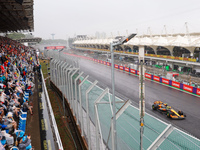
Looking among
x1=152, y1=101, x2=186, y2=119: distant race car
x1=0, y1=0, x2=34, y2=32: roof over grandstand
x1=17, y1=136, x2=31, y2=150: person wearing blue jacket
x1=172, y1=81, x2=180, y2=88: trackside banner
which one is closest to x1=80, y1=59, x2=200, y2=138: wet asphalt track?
x1=152, y1=101, x2=186, y2=119: distant race car

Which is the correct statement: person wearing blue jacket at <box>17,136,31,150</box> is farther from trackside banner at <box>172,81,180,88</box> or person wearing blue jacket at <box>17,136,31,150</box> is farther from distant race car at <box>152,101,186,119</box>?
trackside banner at <box>172,81,180,88</box>

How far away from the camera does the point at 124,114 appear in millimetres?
4660

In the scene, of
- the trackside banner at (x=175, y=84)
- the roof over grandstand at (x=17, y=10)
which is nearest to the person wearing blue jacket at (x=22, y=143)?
the roof over grandstand at (x=17, y=10)

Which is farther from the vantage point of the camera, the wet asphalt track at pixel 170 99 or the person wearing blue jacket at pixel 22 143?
the wet asphalt track at pixel 170 99

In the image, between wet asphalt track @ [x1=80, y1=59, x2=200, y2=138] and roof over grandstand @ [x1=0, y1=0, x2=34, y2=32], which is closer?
wet asphalt track @ [x1=80, y1=59, x2=200, y2=138]

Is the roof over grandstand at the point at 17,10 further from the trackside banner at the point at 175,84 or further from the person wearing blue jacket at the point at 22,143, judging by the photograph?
the trackside banner at the point at 175,84

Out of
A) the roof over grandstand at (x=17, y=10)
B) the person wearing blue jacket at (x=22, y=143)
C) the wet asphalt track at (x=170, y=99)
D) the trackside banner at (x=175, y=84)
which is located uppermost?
the roof over grandstand at (x=17, y=10)

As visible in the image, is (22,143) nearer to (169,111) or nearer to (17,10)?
(169,111)

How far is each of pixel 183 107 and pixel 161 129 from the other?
12316mm

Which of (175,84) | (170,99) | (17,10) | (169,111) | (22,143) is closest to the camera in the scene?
(22,143)

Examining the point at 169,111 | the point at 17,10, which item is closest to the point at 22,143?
the point at 169,111

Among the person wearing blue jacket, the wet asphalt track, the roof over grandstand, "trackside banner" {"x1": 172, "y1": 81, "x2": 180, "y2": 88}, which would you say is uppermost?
the roof over grandstand

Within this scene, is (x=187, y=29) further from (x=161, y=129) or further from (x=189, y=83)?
(x=161, y=129)

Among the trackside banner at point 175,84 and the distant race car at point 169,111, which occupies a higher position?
the trackside banner at point 175,84
